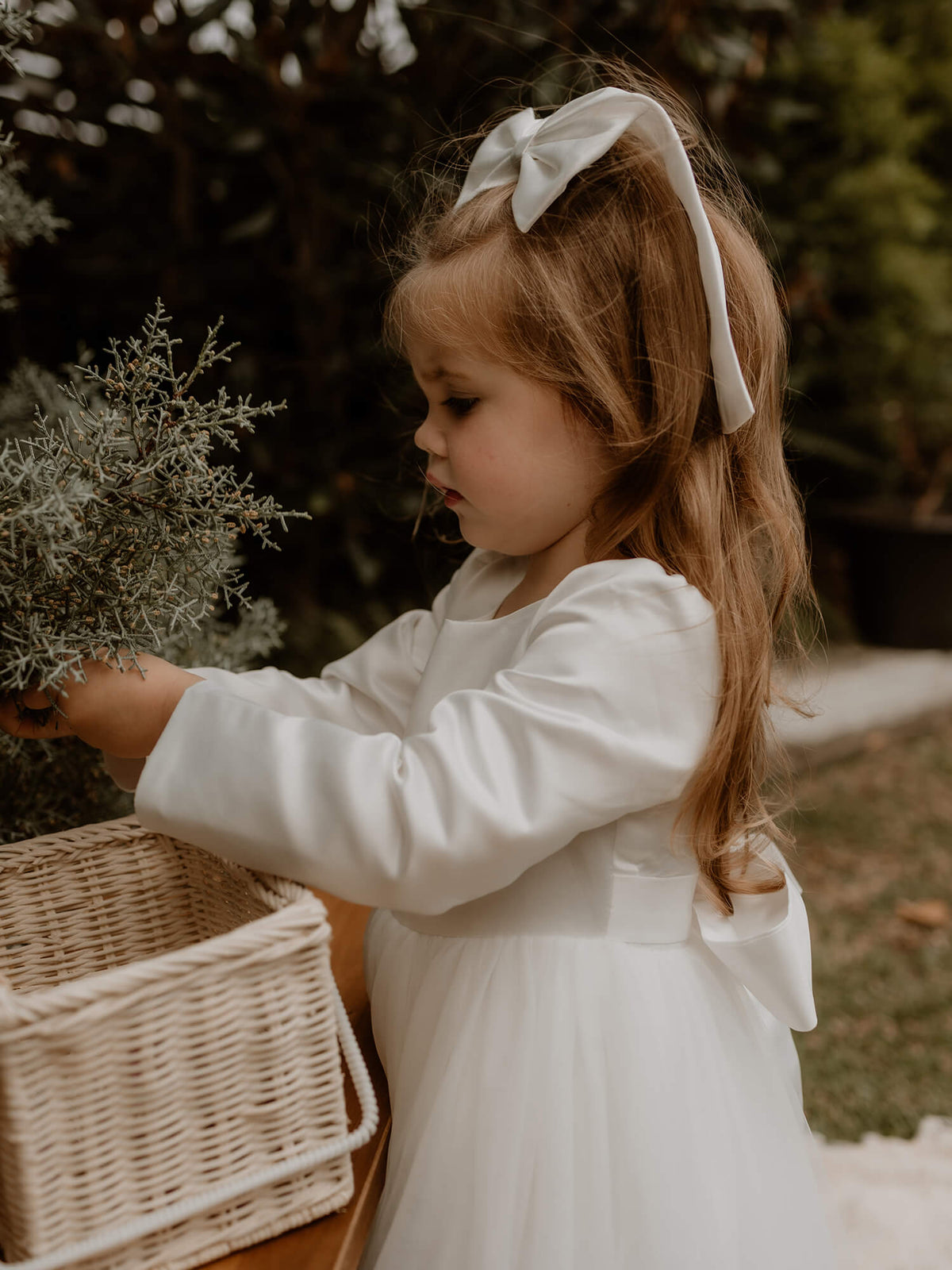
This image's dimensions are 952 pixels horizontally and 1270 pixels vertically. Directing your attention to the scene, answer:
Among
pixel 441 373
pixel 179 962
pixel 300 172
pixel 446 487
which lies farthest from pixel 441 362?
pixel 300 172

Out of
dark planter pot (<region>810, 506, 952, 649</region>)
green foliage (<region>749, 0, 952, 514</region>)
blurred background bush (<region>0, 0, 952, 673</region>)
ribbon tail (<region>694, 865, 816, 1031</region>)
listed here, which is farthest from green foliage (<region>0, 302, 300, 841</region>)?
dark planter pot (<region>810, 506, 952, 649</region>)

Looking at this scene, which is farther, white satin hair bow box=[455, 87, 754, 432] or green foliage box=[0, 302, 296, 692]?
white satin hair bow box=[455, 87, 754, 432]

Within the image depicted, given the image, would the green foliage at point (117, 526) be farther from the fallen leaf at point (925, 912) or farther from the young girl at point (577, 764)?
the fallen leaf at point (925, 912)

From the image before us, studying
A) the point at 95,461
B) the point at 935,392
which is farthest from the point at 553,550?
the point at 935,392

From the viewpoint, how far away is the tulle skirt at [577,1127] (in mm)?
1003

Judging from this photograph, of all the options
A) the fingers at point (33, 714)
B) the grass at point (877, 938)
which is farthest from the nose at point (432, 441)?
the grass at point (877, 938)

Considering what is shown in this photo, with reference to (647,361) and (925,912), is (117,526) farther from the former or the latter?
(925,912)

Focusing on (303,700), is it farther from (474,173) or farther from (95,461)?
(474,173)

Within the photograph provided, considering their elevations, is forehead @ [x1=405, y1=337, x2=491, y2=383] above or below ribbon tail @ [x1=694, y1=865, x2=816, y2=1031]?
above

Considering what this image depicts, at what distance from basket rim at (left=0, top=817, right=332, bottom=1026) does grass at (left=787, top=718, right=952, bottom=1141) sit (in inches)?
58.2

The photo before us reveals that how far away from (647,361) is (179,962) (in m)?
0.71

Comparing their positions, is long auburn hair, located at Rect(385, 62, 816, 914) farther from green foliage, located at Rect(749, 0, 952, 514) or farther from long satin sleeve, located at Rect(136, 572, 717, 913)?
green foliage, located at Rect(749, 0, 952, 514)

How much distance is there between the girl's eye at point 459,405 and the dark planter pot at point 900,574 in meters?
3.42

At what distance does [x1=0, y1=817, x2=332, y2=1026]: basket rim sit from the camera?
29.4 inches
